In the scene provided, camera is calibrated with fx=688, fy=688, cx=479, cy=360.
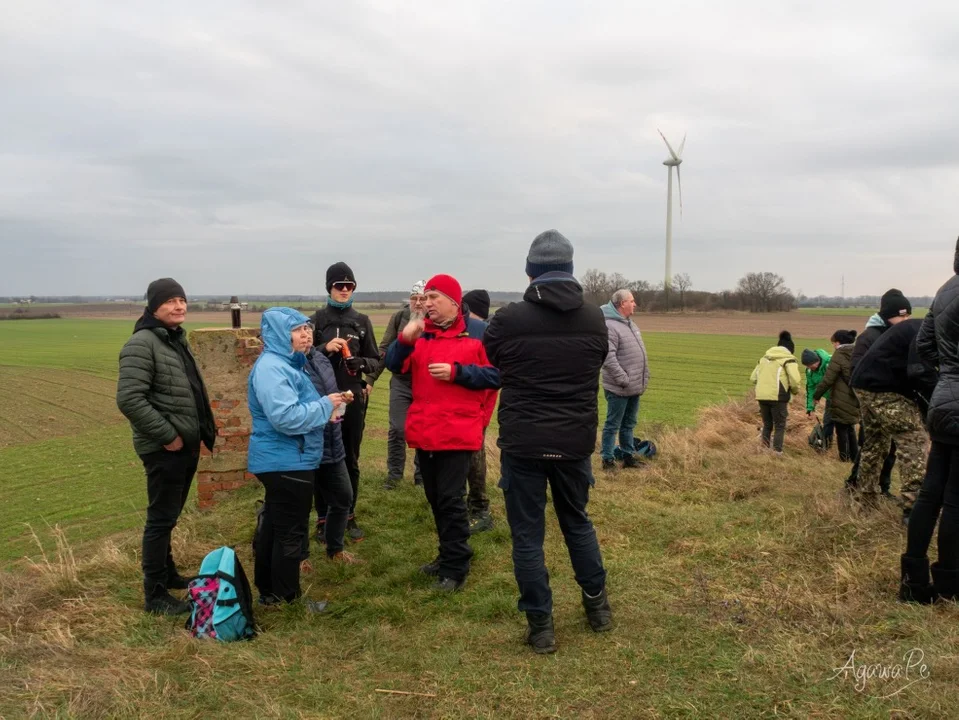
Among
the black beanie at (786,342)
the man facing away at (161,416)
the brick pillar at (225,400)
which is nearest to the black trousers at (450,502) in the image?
the man facing away at (161,416)

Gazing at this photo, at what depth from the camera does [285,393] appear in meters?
4.08

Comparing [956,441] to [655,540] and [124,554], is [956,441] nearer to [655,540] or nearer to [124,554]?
[655,540]

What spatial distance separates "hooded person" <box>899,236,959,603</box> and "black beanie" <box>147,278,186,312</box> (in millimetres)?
4485

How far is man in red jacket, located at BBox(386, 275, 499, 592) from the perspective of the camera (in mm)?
4348

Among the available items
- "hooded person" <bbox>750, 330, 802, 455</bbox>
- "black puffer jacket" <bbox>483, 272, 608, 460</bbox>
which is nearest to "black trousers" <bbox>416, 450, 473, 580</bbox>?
"black puffer jacket" <bbox>483, 272, 608, 460</bbox>

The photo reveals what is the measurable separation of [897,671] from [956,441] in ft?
4.47

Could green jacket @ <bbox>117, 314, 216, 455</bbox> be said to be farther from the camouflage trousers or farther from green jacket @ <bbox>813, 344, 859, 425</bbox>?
green jacket @ <bbox>813, 344, 859, 425</bbox>

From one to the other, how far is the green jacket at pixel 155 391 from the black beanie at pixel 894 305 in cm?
540

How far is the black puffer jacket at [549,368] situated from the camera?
11.7ft

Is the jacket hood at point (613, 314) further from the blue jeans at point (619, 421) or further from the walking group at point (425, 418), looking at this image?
the walking group at point (425, 418)

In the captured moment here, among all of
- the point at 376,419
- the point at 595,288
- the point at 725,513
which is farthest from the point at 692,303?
the point at 725,513

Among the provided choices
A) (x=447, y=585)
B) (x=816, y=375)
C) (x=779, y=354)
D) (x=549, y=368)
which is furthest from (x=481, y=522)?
(x=816, y=375)

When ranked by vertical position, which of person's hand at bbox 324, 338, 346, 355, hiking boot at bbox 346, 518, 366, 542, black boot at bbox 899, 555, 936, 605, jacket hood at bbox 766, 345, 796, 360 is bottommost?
hiking boot at bbox 346, 518, 366, 542

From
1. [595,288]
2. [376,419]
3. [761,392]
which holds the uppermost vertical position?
[595,288]
